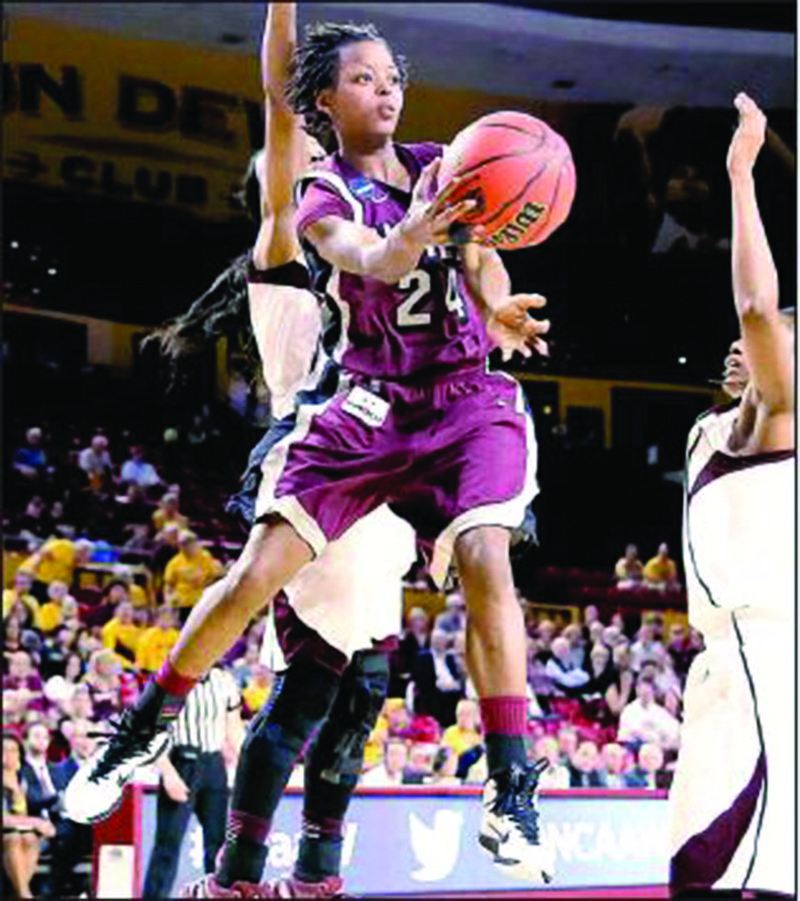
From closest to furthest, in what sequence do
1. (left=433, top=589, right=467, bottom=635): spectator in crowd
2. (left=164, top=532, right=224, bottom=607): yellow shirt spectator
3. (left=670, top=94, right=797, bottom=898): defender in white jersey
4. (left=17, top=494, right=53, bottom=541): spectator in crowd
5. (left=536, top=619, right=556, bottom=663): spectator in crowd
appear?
(left=670, top=94, right=797, bottom=898): defender in white jersey, (left=164, top=532, right=224, bottom=607): yellow shirt spectator, (left=433, top=589, right=467, bottom=635): spectator in crowd, (left=536, top=619, right=556, bottom=663): spectator in crowd, (left=17, top=494, right=53, bottom=541): spectator in crowd

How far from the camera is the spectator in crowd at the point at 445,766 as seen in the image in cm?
940

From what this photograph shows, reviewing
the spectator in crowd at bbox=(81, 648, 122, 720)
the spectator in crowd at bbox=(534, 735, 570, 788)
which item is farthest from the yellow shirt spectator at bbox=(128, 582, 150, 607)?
the spectator in crowd at bbox=(534, 735, 570, 788)

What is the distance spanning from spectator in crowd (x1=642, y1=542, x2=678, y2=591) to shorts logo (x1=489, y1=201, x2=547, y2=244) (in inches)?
468

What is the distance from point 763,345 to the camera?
11.7ft

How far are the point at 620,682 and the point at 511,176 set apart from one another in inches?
358

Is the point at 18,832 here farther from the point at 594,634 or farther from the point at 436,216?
the point at 594,634

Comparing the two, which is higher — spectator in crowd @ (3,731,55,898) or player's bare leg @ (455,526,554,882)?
player's bare leg @ (455,526,554,882)

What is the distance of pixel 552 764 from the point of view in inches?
386

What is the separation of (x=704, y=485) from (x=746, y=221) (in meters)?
0.57

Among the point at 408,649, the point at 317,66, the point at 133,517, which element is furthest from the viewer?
the point at 133,517

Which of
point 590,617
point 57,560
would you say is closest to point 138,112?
point 57,560

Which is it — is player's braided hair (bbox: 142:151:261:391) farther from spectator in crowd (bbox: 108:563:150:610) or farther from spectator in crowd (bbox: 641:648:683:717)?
spectator in crowd (bbox: 641:648:683:717)

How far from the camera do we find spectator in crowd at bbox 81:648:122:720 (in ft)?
29.4

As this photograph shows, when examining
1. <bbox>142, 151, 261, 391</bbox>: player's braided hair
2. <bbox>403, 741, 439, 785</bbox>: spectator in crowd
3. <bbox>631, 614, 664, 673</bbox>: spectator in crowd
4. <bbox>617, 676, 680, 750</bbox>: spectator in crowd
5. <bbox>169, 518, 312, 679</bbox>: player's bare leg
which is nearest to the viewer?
<bbox>169, 518, 312, 679</bbox>: player's bare leg
